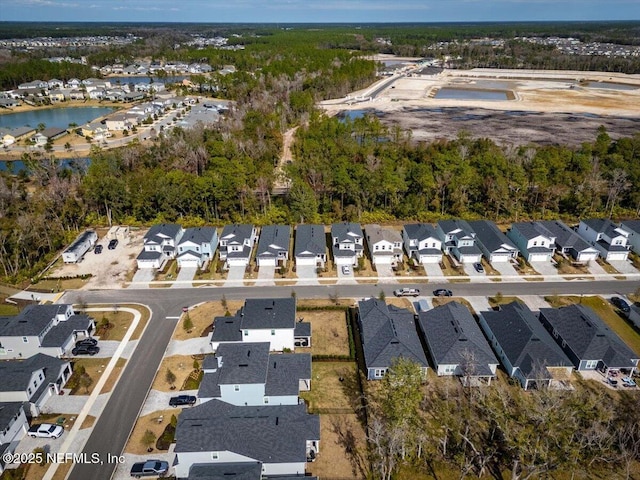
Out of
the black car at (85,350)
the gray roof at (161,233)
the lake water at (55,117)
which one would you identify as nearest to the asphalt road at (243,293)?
the black car at (85,350)

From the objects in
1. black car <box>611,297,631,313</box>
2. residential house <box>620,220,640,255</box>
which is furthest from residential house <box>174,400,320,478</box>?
residential house <box>620,220,640,255</box>

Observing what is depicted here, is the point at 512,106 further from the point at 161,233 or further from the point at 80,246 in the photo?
the point at 80,246

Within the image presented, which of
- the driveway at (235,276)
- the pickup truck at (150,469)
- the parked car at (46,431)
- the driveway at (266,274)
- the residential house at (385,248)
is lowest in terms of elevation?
the driveway at (235,276)

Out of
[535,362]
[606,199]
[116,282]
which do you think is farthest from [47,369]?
[606,199]

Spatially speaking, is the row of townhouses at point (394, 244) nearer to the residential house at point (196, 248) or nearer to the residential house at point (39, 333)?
the residential house at point (196, 248)

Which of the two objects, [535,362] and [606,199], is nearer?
[535,362]

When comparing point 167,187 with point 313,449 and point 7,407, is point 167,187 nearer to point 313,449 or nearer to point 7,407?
point 7,407
